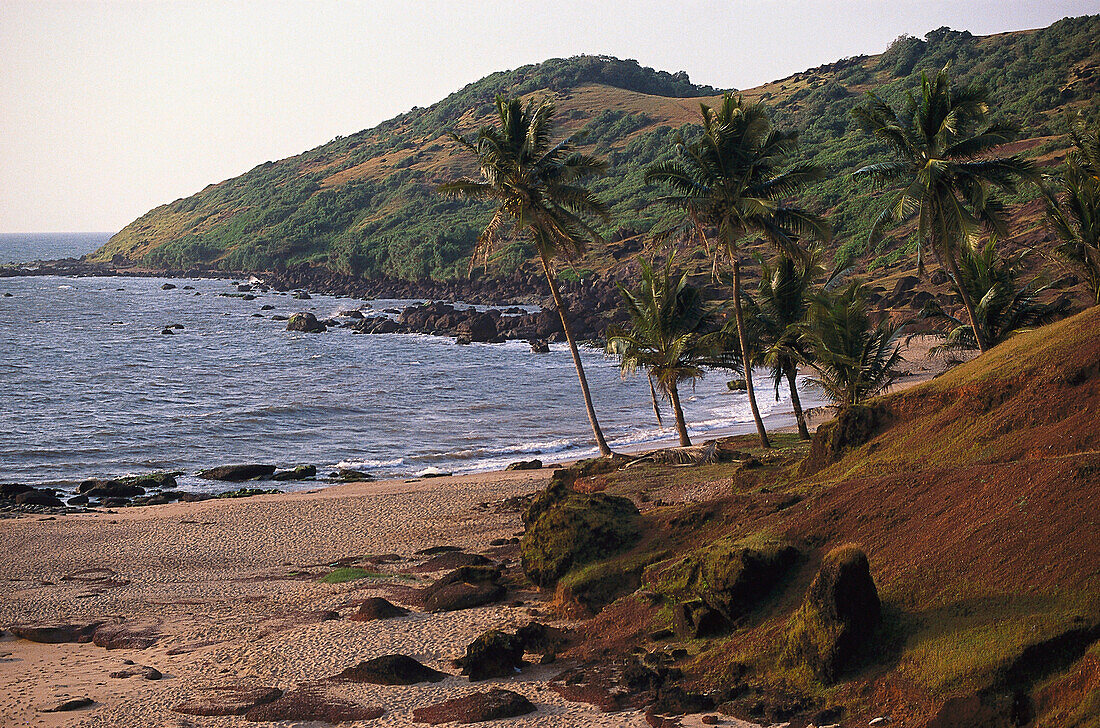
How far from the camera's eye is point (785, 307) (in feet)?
84.1

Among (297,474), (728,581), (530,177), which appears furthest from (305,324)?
(728,581)

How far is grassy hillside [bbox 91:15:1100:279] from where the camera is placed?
265 ft

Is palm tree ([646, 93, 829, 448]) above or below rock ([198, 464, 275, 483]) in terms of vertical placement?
above

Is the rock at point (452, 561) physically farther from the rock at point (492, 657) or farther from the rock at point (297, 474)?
the rock at point (297, 474)

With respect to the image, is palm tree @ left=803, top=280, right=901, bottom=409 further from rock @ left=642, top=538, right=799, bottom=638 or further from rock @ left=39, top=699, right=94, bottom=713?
rock @ left=39, top=699, right=94, bottom=713

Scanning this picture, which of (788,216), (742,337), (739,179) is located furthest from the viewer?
(742,337)

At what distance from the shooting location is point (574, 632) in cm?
1308

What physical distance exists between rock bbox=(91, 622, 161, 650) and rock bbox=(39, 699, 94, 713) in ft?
7.58

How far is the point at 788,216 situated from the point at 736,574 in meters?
14.9

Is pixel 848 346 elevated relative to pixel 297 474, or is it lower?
elevated

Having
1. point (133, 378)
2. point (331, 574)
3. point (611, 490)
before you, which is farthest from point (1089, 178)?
point (133, 378)

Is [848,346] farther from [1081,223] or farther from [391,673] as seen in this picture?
[391,673]

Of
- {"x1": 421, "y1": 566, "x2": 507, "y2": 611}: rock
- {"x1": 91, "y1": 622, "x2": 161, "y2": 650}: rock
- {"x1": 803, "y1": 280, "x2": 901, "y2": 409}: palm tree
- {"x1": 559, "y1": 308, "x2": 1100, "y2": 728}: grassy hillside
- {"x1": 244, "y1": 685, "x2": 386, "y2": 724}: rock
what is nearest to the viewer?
{"x1": 559, "y1": 308, "x2": 1100, "y2": 728}: grassy hillside

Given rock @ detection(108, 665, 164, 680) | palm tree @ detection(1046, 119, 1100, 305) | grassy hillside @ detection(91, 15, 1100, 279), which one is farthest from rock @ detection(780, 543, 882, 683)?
grassy hillside @ detection(91, 15, 1100, 279)
